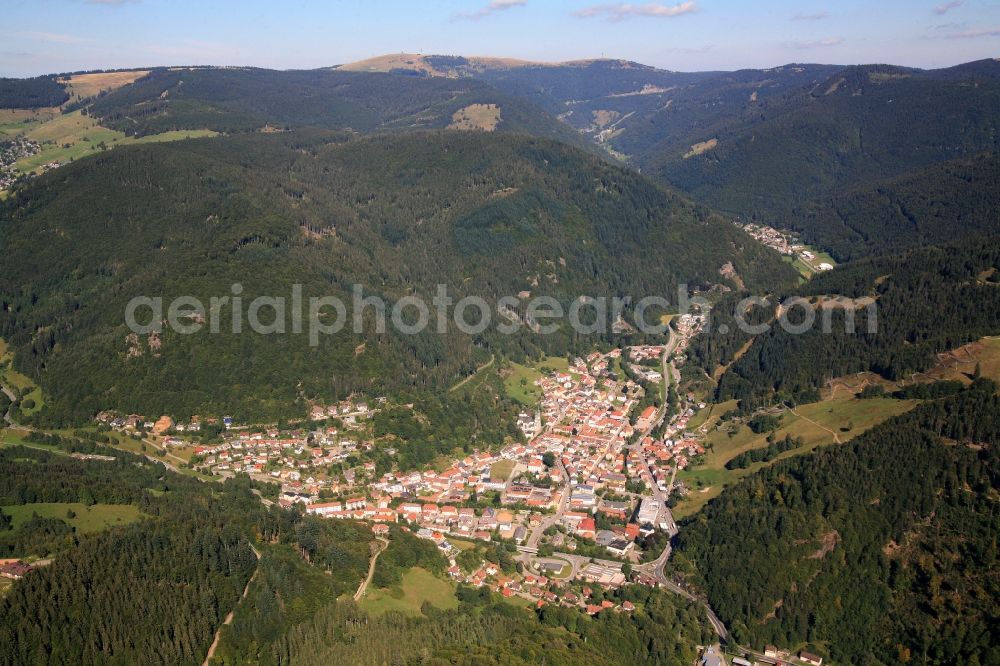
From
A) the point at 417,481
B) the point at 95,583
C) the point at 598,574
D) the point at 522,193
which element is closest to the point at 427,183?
the point at 522,193

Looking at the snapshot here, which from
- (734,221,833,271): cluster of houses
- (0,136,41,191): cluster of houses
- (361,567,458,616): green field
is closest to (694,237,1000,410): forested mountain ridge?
(734,221,833,271): cluster of houses

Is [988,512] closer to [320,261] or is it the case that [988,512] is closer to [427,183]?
[320,261]

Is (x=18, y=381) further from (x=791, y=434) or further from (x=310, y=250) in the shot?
(x=791, y=434)

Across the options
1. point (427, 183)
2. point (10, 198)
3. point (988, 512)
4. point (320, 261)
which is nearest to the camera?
point (988, 512)

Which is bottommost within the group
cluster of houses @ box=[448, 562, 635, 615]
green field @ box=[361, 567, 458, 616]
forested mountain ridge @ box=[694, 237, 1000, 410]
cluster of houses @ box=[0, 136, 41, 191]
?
cluster of houses @ box=[448, 562, 635, 615]

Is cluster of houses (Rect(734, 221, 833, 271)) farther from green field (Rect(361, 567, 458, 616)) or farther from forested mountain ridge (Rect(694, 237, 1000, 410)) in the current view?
green field (Rect(361, 567, 458, 616))

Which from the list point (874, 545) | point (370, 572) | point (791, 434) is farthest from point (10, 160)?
point (874, 545)
